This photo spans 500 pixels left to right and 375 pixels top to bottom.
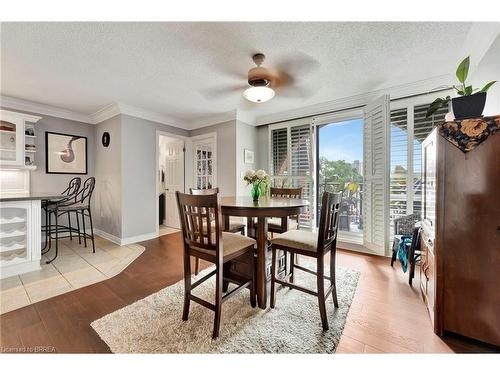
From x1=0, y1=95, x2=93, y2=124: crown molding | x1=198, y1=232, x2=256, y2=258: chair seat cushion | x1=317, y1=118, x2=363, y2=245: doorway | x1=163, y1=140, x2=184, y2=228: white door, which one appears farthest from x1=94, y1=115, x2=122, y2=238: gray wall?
x1=317, y1=118, x2=363, y2=245: doorway

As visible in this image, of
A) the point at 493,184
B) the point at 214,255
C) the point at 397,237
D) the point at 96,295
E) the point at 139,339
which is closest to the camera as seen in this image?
the point at 493,184

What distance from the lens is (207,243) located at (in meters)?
1.48

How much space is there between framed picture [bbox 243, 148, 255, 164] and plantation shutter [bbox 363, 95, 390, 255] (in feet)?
6.45

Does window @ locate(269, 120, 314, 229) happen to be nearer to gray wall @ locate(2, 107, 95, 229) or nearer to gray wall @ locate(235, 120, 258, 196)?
gray wall @ locate(235, 120, 258, 196)

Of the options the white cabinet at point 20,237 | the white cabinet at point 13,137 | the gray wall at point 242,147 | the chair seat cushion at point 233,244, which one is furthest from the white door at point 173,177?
the chair seat cushion at point 233,244

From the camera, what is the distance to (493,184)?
4.06 ft

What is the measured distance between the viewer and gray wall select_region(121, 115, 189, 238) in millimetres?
3471

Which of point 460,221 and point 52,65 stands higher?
point 52,65

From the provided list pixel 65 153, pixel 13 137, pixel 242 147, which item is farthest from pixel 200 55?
pixel 65 153

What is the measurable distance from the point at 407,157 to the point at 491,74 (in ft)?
4.00

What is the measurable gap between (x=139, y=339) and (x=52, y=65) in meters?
2.83

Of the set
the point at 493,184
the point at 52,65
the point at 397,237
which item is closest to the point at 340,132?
the point at 397,237
